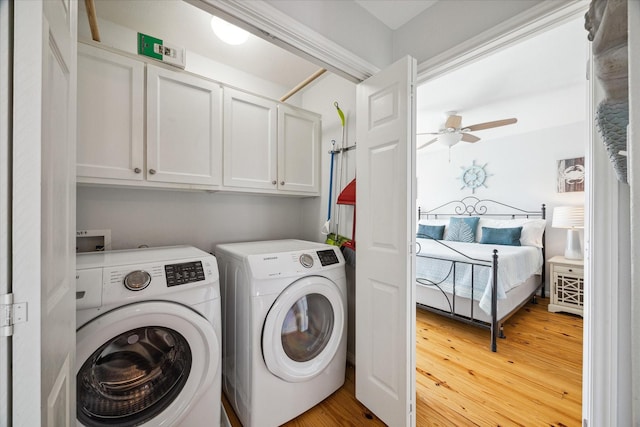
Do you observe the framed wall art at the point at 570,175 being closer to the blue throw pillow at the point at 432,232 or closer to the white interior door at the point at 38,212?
the blue throw pillow at the point at 432,232

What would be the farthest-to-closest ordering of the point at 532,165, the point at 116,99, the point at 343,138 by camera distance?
the point at 532,165, the point at 343,138, the point at 116,99

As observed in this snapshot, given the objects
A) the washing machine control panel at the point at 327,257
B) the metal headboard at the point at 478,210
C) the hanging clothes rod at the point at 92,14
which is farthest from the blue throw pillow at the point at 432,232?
the hanging clothes rod at the point at 92,14

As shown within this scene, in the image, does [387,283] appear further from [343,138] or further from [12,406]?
[12,406]

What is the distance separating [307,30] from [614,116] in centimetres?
126

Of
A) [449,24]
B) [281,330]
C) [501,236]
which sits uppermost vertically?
[449,24]

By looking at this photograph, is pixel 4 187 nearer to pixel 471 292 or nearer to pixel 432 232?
pixel 471 292

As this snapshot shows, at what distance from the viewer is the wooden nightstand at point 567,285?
9.70ft

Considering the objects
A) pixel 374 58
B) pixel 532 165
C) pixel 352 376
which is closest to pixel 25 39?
pixel 374 58

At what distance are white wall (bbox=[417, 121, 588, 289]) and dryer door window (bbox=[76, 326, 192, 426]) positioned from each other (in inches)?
191

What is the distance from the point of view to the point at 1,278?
438 mm

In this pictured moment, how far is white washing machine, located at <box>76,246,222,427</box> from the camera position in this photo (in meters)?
0.98

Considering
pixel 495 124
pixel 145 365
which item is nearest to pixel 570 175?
pixel 495 124

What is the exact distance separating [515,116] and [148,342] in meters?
4.64

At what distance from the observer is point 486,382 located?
1823 millimetres
